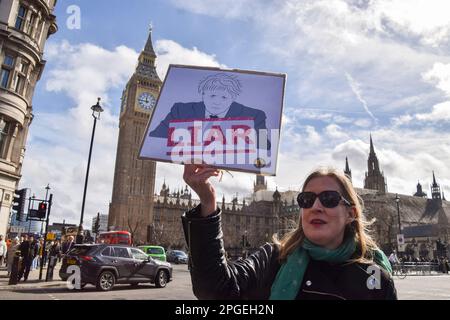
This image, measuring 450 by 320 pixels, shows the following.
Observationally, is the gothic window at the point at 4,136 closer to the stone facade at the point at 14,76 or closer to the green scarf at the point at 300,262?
the stone facade at the point at 14,76

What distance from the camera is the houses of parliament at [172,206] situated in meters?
91.7

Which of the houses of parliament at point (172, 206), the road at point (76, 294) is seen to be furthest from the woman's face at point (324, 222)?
the houses of parliament at point (172, 206)

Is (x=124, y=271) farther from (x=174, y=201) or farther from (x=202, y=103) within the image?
(x=174, y=201)

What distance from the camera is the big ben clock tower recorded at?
3691 inches

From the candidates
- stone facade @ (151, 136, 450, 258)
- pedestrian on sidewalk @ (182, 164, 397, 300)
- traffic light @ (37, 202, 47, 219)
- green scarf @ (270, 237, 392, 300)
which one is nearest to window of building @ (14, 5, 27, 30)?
traffic light @ (37, 202, 47, 219)

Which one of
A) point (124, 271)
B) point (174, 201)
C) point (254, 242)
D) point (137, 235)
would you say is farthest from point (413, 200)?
point (124, 271)

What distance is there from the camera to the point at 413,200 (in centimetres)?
11825

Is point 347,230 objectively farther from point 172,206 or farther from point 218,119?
point 172,206

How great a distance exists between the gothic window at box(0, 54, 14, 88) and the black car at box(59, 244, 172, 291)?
40.4 ft

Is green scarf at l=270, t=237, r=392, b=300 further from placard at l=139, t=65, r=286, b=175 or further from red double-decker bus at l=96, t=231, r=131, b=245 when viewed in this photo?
red double-decker bus at l=96, t=231, r=131, b=245

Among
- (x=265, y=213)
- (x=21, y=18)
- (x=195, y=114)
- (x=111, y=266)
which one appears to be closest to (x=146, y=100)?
(x=265, y=213)

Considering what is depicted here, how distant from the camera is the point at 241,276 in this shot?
2.11 metres

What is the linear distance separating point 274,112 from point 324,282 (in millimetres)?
1288

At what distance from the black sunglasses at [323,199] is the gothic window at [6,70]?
2292 cm
